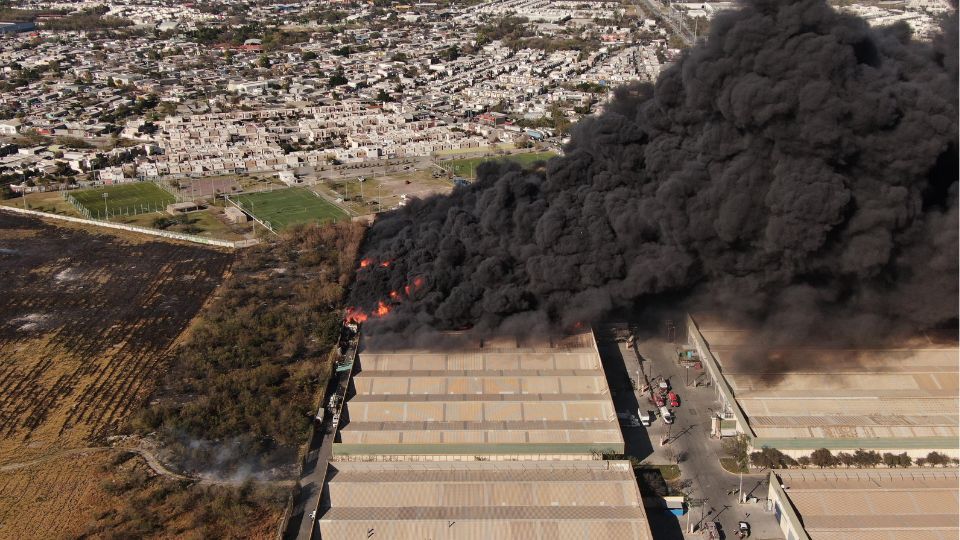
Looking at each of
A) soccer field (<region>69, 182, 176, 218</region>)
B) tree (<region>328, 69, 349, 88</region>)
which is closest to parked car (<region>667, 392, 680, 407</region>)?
soccer field (<region>69, 182, 176, 218</region>)

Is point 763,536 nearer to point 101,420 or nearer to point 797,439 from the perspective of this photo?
point 797,439

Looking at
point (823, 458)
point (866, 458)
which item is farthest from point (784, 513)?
point (866, 458)

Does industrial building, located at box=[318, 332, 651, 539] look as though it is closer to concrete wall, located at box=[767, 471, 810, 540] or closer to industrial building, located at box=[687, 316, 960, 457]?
concrete wall, located at box=[767, 471, 810, 540]

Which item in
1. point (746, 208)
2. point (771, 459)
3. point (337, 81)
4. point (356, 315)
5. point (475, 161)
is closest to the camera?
point (771, 459)

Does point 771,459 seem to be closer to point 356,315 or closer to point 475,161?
point 356,315

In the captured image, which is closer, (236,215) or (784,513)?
(784,513)

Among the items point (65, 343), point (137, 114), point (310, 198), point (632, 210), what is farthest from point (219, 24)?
point (632, 210)

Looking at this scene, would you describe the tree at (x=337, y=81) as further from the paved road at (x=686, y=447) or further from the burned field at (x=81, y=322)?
the paved road at (x=686, y=447)

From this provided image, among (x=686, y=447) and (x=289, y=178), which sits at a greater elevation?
(x=686, y=447)
